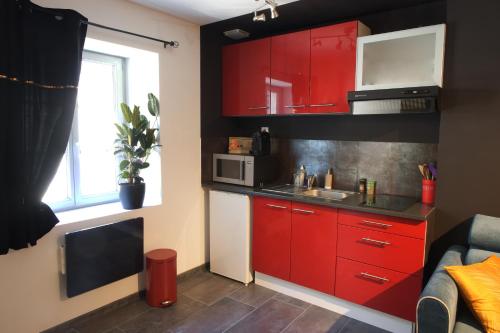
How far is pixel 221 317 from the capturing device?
255 cm

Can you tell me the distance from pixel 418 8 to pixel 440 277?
6.48ft

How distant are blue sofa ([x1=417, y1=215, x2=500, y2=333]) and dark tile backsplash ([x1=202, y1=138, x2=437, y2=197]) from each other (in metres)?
0.67

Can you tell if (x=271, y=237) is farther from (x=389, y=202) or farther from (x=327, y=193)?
(x=389, y=202)

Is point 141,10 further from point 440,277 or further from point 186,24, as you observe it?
point 440,277

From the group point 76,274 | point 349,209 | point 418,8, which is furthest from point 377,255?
point 76,274

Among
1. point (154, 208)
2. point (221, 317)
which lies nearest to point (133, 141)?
point (154, 208)

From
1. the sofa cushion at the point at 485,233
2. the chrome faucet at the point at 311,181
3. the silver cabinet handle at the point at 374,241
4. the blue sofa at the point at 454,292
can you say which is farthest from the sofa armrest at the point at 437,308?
the chrome faucet at the point at 311,181

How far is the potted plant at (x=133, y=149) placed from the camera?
2.60 meters

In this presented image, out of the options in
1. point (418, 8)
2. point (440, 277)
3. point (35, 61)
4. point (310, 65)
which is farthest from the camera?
point (310, 65)

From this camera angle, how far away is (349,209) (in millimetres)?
2424

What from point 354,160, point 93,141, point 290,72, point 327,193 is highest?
point 290,72

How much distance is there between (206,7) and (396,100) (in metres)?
1.62

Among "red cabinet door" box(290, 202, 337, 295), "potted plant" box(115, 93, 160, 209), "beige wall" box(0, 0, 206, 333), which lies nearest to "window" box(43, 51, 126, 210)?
"potted plant" box(115, 93, 160, 209)

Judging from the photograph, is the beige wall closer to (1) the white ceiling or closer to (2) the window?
(1) the white ceiling
